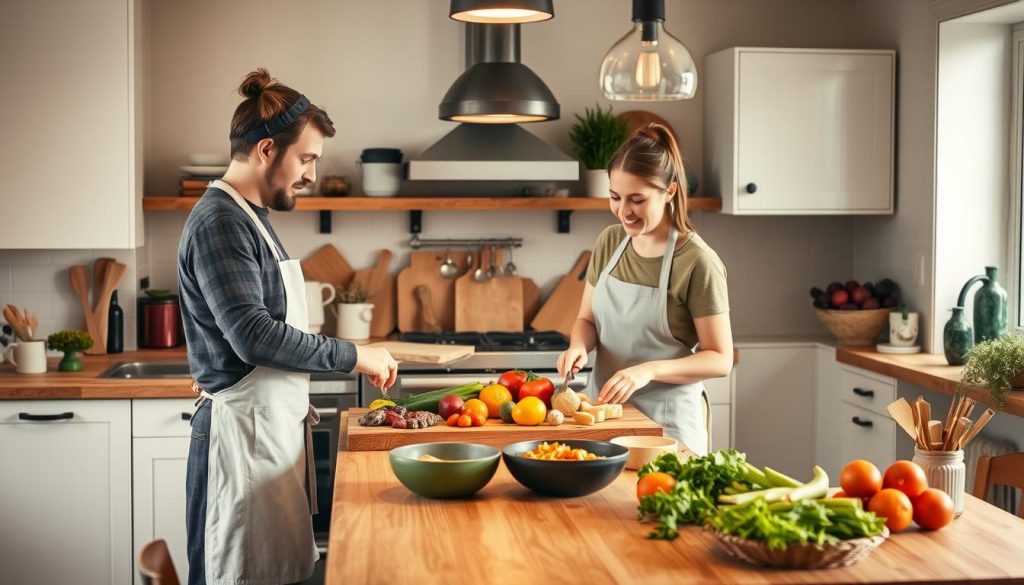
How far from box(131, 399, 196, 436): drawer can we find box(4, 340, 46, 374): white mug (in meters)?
0.47

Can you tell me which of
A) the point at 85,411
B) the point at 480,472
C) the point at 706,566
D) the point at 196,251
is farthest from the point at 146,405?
the point at 706,566

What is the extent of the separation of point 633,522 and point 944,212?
291cm

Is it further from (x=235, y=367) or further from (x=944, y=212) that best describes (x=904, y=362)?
(x=235, y=367)

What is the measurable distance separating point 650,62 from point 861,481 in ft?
3.60

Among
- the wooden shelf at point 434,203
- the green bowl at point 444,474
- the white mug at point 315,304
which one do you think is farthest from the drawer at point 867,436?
the green bowl at point 444,474

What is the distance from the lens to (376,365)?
2.83m

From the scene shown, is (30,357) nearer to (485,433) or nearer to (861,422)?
(485,433)

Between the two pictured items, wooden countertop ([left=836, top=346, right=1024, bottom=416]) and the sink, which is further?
the sink

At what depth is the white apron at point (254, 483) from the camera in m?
2.83

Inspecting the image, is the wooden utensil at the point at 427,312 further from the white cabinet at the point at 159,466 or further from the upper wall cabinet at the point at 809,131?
the upper wall cabinet at the point at 809,131

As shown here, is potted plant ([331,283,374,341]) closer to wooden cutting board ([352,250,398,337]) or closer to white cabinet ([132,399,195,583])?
wooden cutting board ([352,250,398,337])

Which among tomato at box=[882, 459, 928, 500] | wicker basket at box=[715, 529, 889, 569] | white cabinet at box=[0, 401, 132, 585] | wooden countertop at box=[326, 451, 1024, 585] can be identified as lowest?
white cabinet at box=[0, 401, 132, 585]

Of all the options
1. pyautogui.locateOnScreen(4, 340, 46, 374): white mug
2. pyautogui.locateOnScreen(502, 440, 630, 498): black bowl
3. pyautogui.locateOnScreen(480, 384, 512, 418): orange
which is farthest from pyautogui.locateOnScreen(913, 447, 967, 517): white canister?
pyautogui.locateOnScreen(4, 340, 46, 374): white mug

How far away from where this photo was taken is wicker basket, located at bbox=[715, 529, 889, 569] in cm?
193
